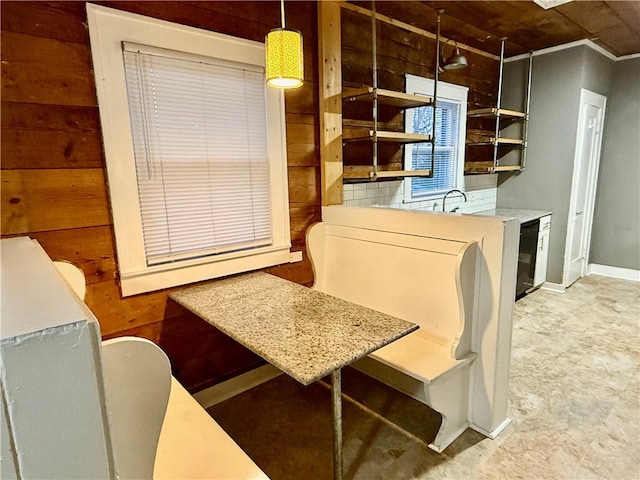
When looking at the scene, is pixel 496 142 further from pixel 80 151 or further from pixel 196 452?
pixel 196 452

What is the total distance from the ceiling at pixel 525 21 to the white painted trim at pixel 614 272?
251cm

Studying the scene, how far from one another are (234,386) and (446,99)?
10.3 feet

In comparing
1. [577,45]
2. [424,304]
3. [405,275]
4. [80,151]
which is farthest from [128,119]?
[577,45]

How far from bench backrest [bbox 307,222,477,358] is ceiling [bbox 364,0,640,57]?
5.94 ft

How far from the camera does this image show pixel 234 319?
1.69 m

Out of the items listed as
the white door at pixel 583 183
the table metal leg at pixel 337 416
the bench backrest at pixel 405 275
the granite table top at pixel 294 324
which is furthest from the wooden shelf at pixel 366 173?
the white door at pixel 583 183

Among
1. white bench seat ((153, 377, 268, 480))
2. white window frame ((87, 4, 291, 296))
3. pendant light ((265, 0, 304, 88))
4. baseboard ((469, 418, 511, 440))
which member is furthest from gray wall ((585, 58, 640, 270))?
white bench seat ((153, 377, 268, 480))

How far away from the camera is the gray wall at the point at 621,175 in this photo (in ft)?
14.1

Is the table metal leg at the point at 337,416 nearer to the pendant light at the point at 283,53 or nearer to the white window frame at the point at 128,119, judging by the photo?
the white window frame at the point at 128,119

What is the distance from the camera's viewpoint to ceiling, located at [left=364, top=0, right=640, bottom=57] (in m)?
2.89

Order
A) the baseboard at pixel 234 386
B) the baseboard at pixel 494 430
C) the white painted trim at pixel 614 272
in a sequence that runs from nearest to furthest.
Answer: the baseboard at pixel 494 430 < the baseboard at pixel 234 386 < the white painted trim at pixel 614 272

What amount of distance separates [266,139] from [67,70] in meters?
1.07

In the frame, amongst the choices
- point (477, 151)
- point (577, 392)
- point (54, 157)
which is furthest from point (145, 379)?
point (477, 151)

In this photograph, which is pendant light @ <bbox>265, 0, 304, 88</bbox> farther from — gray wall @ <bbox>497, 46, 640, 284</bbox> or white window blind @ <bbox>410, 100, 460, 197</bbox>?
gray wall @ <bbox>497, 46, 640, 284</bbox>
